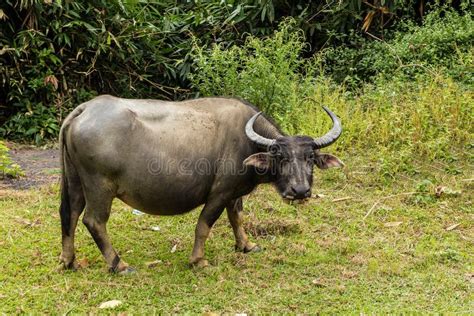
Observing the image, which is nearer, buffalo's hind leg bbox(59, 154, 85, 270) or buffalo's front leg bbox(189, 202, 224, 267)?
buffalo's hind leg bbox(59, 154, 85, 270)

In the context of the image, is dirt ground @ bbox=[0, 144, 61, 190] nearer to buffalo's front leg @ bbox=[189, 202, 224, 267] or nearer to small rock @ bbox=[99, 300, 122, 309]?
buffalo's front leg @ bbox=[189, 202, 224, 267]

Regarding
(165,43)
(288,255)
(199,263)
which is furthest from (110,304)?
(165,43)

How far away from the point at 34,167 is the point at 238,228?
3993mm

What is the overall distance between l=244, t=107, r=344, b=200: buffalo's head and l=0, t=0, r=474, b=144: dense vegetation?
3997mm

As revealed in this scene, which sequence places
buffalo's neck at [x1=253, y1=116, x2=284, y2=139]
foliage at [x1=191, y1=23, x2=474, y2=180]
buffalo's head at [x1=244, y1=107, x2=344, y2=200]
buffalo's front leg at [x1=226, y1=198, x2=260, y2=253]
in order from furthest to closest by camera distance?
foliage at [x1=191, y1=23, x2=474, y2=180]
buffalo's front leg at [x1=226, y1=198, x2=260, y2=253]
buffalo's neck at [x1=253, y1=116, x2=284, y2=139]
buffalo's head at [x1=244, y1=107, x2=344, y2=200]

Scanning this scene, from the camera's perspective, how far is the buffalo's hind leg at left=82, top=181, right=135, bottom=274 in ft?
15.9

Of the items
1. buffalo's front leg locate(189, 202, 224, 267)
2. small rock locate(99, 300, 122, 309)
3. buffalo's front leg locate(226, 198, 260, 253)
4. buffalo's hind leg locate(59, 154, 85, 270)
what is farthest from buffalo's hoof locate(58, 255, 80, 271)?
buffalo's front leg locate(226, 198, 260, 253)

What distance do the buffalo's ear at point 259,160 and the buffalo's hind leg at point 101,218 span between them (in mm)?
1137

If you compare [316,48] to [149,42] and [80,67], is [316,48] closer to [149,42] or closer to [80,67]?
[149,42]

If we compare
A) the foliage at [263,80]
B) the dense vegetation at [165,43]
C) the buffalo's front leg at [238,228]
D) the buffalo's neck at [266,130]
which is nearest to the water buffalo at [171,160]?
the buffalo's neck at [266,130]

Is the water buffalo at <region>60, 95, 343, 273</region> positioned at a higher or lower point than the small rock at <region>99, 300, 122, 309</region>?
higher

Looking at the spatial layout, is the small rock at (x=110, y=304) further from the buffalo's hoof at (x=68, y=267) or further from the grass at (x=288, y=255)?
the buffalo's hoof at (x=68, y=267)

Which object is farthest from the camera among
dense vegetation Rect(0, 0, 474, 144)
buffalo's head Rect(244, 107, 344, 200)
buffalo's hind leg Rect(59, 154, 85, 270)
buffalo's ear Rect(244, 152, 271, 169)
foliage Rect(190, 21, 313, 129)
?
dense vegetation Rect(0, 0, 474, 144)

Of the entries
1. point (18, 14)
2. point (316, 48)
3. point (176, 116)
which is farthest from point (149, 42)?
point (176, 116)
